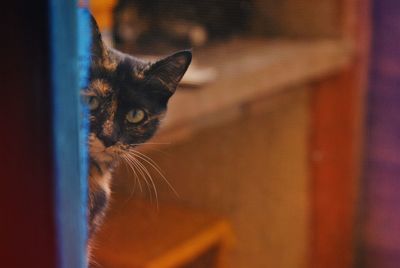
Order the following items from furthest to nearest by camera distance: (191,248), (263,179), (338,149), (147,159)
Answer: (338,149) < (263,179) < (191,248) < (147,159)

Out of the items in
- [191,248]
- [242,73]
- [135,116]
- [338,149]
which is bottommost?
[338,149]

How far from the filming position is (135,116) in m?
0.24

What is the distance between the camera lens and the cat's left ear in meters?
0.24

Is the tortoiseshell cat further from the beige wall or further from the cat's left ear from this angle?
the beige wall

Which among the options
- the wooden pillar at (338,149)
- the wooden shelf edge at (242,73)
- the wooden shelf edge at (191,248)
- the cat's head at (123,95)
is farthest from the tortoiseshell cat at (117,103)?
the wooden pillar at (338,149)

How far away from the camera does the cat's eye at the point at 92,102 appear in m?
0.21

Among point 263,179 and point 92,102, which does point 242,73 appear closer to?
point 263,179

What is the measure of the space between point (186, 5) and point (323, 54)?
304 millimetres

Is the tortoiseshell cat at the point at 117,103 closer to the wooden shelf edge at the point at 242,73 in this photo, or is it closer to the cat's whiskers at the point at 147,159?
the cat's whiskers at the point at 147,159

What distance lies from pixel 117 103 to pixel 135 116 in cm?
1

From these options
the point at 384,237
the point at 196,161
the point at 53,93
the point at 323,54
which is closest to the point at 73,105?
the point at 53,93

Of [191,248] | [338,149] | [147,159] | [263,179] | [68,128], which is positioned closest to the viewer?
[68,128]

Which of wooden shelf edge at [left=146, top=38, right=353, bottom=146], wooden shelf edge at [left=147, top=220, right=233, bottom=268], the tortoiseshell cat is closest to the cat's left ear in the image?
the tortoiseshell cat

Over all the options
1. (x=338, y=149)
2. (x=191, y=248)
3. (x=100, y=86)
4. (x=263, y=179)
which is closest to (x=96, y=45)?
(x=100, y=86)
